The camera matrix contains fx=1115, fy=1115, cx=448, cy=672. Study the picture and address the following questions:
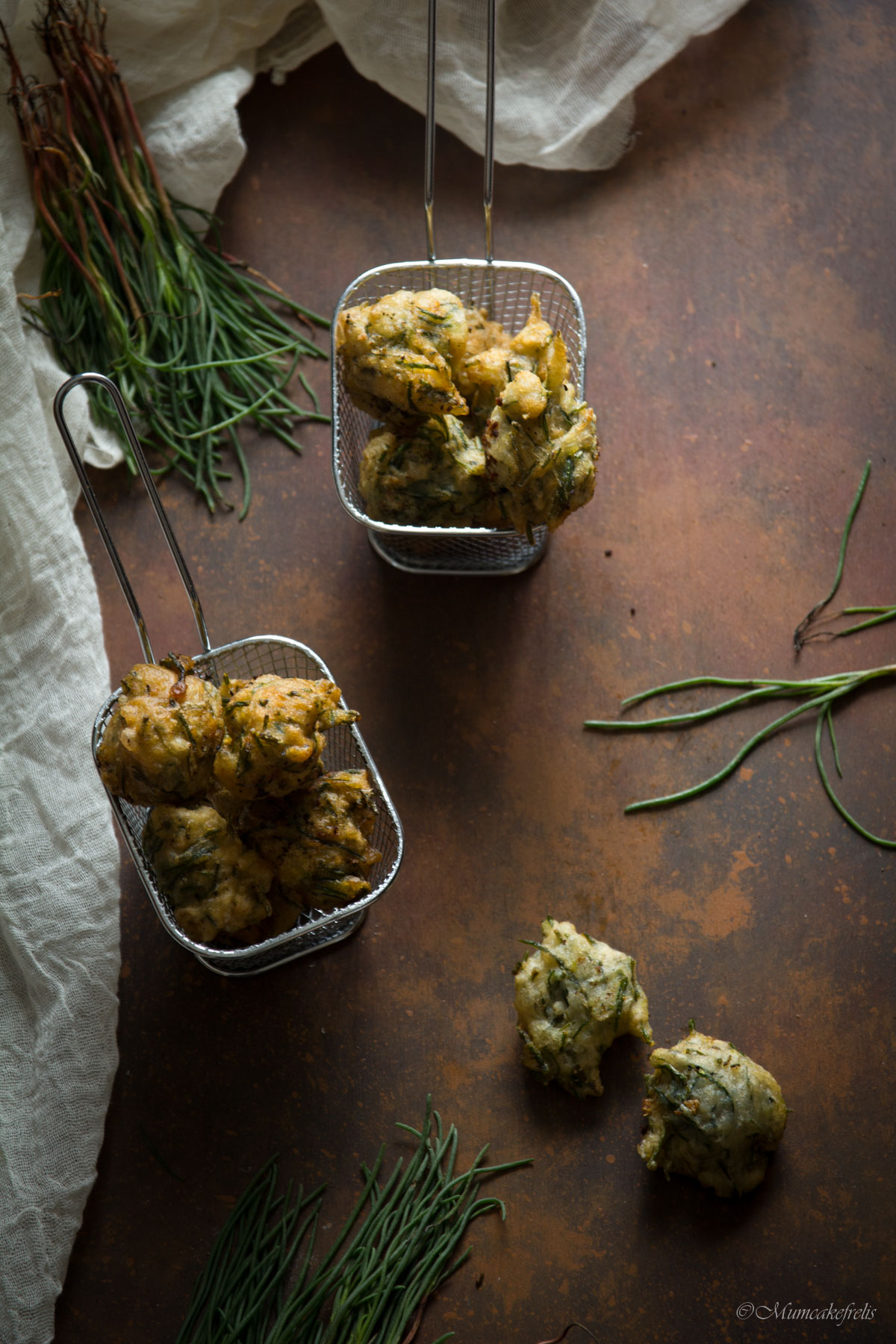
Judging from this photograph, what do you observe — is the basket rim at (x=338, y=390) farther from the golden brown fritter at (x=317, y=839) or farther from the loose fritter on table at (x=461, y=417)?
the golden brown fritter at (x=317, y=839)

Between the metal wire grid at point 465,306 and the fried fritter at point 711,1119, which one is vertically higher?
the metal wire grid at point 465,306

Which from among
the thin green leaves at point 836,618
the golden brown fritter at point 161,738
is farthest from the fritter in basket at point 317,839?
the thin green leaves at point 836,618

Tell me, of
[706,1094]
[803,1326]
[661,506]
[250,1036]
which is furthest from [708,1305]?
[661,506]

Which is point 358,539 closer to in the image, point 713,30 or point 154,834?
point 154,834

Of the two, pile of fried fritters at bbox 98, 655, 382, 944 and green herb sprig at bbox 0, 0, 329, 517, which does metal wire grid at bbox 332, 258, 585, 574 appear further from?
pile of fried fritters at bbox 98, 655, 382, 944

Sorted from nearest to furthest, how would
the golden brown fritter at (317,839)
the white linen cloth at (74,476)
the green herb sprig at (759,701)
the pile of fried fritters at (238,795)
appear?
the pile of fried fritters at (238,795)
the golden brown fritter at (317,839)
the white linen cloth at (74,476)
the green herb sprig at (759,701)

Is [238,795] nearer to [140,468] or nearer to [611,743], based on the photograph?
[140,468]

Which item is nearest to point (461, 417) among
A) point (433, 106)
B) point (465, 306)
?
point (465, 306)
